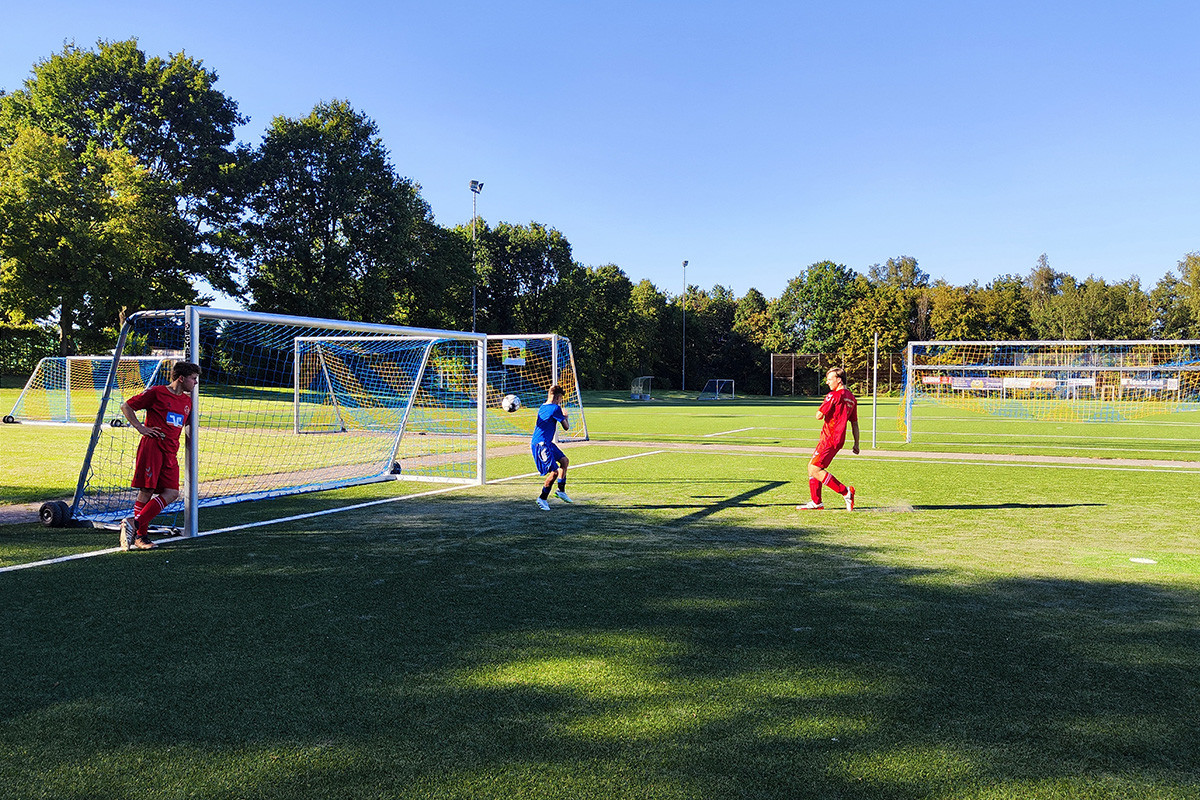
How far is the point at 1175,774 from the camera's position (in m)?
3.15

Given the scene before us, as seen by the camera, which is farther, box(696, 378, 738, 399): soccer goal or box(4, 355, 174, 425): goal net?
box(696, 378, 738, 399): soccer goal

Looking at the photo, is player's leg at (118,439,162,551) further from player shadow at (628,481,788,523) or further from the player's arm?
player shadow at (628,481,788,523)

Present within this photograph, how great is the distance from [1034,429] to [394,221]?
3468 cm

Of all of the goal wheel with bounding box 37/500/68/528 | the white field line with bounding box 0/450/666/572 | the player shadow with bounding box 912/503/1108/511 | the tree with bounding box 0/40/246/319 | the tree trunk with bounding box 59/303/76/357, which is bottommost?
the player shadow with bounding box 912/503/1108/511

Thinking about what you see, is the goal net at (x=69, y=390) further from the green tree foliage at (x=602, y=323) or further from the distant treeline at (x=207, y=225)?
the green tree foliage at (x=602, y=323)

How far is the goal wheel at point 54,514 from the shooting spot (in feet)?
26.9

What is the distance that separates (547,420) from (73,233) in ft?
111

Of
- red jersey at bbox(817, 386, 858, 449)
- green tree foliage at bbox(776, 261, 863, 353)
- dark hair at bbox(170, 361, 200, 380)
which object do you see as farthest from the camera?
green tree foliage at bbox(776, 261, 863, 353)

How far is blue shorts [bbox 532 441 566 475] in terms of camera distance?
968cm

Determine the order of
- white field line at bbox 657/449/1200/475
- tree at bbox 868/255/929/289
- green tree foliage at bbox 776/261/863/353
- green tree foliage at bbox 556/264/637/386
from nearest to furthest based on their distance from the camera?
white field line at bbox 657/449/1200/475
green tree foliage at bbox 556/264/637/386
green tree foliage at bbox 776/261/863/353
tree at bbox 868/255/929/289

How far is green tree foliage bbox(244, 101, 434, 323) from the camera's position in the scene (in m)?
43.4

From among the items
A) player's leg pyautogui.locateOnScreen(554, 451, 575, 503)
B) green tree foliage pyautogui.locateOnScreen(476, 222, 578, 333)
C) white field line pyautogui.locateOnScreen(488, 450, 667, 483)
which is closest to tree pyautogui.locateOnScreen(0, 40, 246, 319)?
green tree foliage pyautogui.locateOnScreen(476, 222, 578, 333)

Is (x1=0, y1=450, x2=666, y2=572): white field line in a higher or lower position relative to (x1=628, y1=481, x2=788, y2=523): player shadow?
higher

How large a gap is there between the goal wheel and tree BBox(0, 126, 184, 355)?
31.7m
